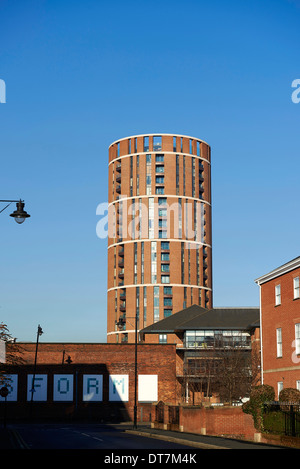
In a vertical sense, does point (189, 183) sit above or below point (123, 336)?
above

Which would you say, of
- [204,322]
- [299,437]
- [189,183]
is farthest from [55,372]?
[189,183]

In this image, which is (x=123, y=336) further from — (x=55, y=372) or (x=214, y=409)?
(x=214, y=409)

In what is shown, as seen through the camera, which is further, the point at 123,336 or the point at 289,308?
the point at 123,336

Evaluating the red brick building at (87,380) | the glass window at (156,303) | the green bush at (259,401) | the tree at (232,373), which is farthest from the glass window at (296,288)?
the glass window at (156,303)

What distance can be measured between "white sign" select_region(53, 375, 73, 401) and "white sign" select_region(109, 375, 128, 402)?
4742 millimetres

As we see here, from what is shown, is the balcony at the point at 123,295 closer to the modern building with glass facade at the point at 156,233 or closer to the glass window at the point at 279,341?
the modern building with glass facade at the point at 156,233

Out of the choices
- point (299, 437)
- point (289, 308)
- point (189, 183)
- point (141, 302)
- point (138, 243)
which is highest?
point (189, 183)

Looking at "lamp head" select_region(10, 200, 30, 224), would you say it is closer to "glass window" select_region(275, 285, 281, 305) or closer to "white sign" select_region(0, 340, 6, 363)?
"glass window" select_region(275, 285, 281, 305)

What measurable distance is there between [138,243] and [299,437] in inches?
4455

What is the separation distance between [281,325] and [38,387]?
130 feet

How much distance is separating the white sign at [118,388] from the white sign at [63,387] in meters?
4.74

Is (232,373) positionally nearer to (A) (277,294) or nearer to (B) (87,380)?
(B) (87,380)

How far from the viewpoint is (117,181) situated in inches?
5792

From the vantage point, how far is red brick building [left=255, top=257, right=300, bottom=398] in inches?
1827
